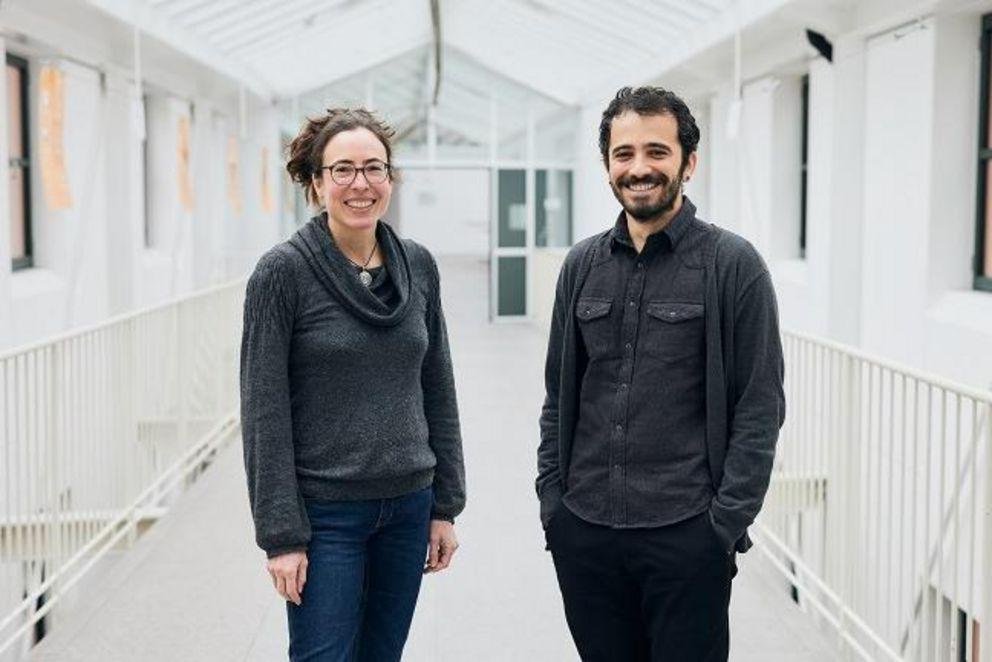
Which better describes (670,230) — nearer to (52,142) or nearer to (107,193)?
(52,142)

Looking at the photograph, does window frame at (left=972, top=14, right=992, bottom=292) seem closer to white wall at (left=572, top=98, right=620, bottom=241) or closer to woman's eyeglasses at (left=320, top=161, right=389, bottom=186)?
woman's eyeglasses at (left=320, top=161, right=389, bottom=186)

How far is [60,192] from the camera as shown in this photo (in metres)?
5.88

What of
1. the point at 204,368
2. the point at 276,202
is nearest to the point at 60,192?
the point at 204,368

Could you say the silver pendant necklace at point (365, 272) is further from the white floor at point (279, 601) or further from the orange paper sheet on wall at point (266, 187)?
→ the orange paper sheet on wall at point (266, 187)

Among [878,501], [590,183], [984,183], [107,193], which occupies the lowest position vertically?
[878,501]

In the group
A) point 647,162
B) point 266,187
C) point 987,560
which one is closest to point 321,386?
point 647,162

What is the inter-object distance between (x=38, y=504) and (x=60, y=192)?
241 centimetres

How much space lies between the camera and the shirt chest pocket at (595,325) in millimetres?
1979

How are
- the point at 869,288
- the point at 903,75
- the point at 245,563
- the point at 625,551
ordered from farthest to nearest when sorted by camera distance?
the point at 869,288 < the point at 903,75 < the point at 245,563 < the point at 625,551

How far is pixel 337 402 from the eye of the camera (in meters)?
2.01

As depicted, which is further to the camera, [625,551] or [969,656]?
[969,656]

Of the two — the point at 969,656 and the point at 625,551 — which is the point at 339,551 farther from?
the point at 969,656

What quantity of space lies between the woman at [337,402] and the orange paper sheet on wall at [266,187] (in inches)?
381

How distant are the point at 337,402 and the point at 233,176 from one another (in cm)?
936
